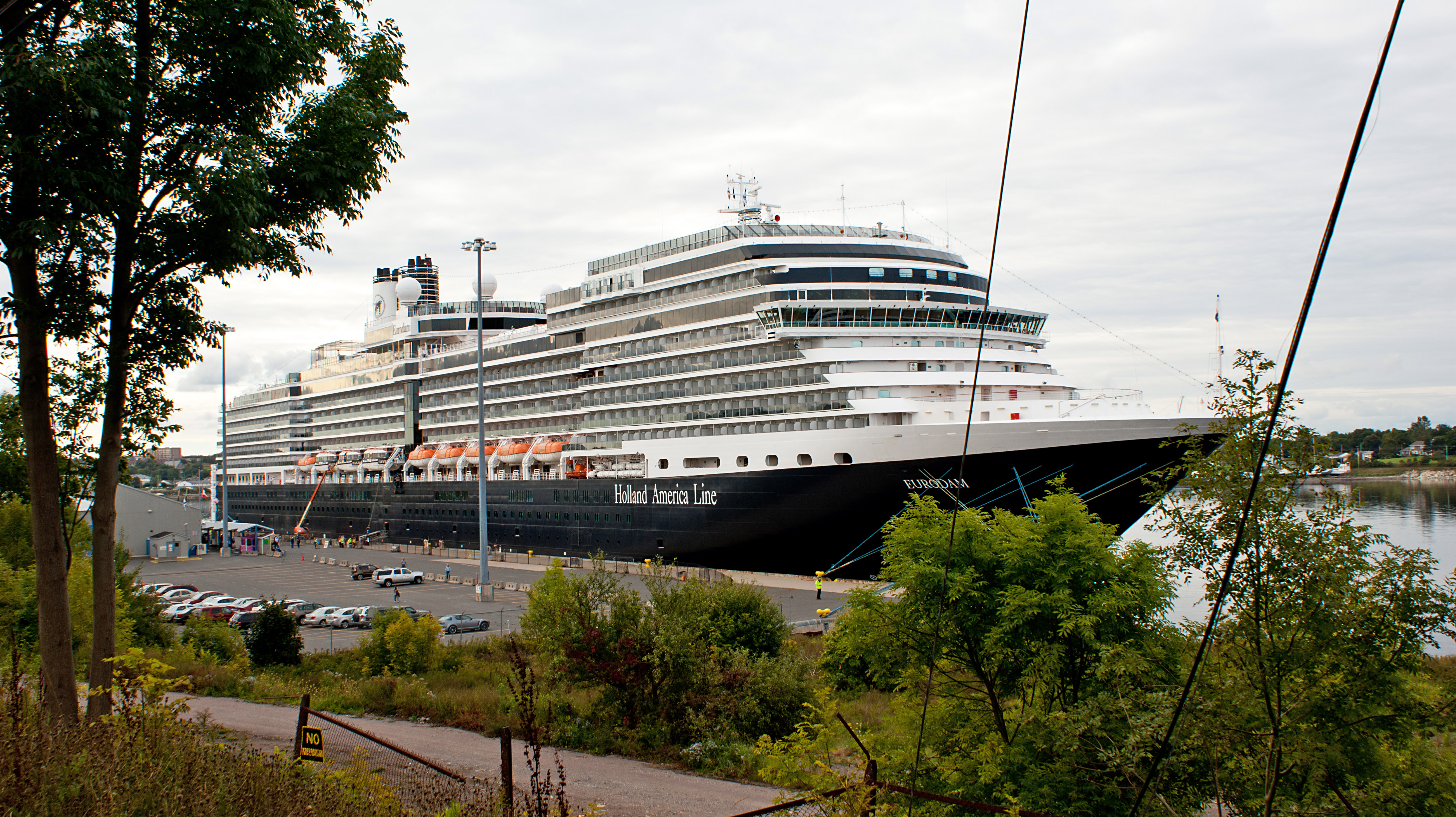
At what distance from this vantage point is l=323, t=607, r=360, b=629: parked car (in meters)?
26.8

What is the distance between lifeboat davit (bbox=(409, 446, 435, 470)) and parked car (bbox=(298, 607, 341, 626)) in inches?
875

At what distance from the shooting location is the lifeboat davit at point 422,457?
164 ft

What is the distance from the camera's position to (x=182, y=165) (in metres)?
8.26

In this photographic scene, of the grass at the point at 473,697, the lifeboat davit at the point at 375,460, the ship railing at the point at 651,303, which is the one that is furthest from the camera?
the lifeboat davit at the point at 375,460

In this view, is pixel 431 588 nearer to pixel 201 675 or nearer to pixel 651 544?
pixel 651 544

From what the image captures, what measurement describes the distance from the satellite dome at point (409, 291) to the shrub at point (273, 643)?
1651 inches

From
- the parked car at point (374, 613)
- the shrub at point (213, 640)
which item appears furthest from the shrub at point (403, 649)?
the parked car at point (374, 613)

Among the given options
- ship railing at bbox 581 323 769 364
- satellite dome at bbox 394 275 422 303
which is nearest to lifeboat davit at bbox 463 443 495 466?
ship railing at bbox 581 323 769 364

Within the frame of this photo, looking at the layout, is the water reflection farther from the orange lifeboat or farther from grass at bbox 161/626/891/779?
the orange lifeboat

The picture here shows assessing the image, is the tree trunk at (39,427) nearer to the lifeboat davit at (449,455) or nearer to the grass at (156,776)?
the grass at (156,776)

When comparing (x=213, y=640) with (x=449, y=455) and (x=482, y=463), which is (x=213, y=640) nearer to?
(x=482, y=463)

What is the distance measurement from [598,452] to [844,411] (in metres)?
13.6

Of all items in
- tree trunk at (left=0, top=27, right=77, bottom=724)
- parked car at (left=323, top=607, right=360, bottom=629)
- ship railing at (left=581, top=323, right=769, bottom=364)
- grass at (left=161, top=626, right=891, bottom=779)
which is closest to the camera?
tree trunk at (left=0, top=27, right=77, bottom=724)

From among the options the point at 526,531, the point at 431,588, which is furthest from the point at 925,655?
the point at 526,531
